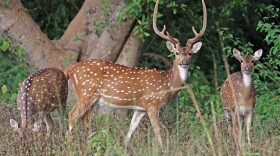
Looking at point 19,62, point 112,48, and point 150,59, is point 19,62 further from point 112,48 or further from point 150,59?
point 150,59

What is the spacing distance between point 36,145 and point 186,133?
1.99 meters

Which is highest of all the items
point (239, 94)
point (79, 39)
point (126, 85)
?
point (239, 94)

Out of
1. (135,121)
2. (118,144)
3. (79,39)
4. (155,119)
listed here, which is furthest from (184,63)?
(118,144)

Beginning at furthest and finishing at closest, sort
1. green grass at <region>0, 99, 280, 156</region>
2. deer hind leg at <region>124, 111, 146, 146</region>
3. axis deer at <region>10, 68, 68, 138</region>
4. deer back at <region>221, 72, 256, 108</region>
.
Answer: deer back at <region>221, 72, 256, 108</region> → deer hind leg at <region>124, 111, 146, 146</region> → axis deer at <region>10, 68, 68, 138</region> → green grass at <region>0, 99, 280, 156</region>

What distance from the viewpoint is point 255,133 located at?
35.1 ft

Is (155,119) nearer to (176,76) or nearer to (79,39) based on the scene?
(176,76)

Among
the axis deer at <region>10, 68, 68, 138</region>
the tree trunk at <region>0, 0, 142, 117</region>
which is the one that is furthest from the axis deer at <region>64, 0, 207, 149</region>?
the tree trunk at <region>0, 0, 142, 117</region>

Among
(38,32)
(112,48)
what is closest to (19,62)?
(38,32)

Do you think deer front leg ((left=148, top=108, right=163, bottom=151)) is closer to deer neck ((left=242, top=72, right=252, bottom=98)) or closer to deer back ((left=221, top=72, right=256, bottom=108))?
deer back ((left=221, top=72, right=256, bottom=108))

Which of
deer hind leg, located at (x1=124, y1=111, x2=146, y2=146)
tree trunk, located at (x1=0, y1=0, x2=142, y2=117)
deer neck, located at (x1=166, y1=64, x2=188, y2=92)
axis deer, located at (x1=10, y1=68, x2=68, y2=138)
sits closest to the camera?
axis deer, located at (x1=10, y1=68, x2=68, y2=138)

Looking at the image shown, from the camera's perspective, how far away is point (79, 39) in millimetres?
12859

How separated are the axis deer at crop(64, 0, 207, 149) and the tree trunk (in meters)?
1.54

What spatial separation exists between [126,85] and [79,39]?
1984 mm

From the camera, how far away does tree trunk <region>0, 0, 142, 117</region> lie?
498 inches
